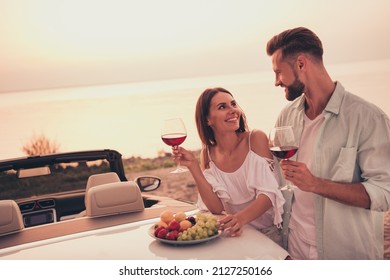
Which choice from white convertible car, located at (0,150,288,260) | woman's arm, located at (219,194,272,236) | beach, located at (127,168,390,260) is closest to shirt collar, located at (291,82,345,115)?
woman's arm, located at (219,194,272,236)

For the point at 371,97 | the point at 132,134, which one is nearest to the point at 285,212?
the point at 371,97

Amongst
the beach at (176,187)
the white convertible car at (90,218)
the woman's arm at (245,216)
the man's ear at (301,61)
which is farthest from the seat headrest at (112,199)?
the beach at (176,187)

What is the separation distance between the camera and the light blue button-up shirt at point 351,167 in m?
1.57

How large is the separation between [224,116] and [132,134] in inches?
133

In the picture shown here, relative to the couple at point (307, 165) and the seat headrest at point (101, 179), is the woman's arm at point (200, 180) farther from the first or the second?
the seat headrest at point (101, 179)

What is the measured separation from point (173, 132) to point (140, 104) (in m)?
3.36

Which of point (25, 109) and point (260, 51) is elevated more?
point (260, 51)

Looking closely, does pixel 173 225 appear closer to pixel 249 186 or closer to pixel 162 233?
pixel 162 233

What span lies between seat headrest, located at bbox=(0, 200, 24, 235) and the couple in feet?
2.12

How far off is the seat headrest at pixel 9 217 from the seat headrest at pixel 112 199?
11.7 inches

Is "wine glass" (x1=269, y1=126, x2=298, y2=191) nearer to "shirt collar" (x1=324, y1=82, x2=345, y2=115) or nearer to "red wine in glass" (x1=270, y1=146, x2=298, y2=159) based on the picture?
"red wine in glass" (x1=270, y1=146, x2=298, y2=159)

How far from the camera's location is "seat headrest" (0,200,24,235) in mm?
1762
